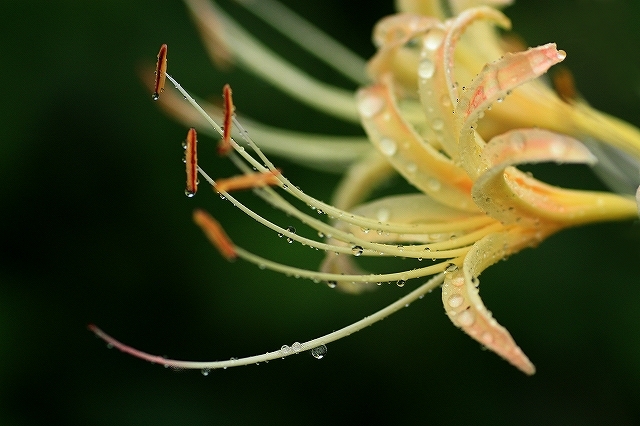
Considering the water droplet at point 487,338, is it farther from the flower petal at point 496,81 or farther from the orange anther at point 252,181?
the orange anther at point 252,181

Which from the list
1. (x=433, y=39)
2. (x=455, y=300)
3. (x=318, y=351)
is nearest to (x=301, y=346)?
(x=318, y=351)

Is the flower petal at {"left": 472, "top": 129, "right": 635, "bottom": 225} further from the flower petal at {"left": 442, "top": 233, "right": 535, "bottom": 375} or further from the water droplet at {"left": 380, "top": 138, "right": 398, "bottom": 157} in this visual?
the water droplet at {"left": 380, "top": 138, "right": 398, "bottom": 157}

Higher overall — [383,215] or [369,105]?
[369,105]

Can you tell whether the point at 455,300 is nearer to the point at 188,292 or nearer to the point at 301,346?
the point at 301,346

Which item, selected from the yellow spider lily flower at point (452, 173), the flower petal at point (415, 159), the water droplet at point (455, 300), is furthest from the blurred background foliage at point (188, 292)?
the water droplet at point (455, 300)

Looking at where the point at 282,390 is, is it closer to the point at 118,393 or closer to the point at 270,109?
the point at 118,393

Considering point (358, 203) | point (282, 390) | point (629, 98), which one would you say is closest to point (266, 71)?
point (358, 203)
